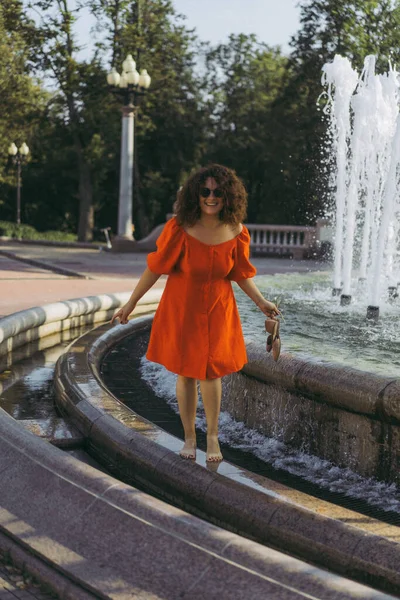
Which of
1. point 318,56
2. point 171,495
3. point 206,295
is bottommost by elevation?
point 171,495

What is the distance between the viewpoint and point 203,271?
14.6ft

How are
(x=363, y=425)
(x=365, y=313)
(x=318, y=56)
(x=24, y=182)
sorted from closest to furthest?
1. (x=363, y=425)
2. (x=365, y=313)
3. (x=318, y=56)
4. (x=24, y=182)

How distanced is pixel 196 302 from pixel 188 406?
0.58 m

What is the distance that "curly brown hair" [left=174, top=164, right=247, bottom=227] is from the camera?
14.5 ft

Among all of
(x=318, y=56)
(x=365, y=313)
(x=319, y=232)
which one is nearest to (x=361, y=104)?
(x=365, y=313)

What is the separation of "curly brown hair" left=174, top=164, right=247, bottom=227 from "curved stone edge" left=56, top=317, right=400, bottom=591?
121cm

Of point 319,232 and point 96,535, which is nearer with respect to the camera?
point 96,535

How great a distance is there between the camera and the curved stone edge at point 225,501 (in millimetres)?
3582

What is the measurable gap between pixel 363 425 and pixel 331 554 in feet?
4.84

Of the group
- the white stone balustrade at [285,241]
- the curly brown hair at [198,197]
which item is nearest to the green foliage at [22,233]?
the white stone balustrade at [285,241]

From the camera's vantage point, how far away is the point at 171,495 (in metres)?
4.53

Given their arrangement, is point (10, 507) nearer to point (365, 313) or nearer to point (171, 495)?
point (171, 495)

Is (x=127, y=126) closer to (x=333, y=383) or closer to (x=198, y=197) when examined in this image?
(x=333, y=383)

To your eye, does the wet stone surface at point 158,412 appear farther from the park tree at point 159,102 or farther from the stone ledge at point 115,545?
the park tree at point 159,102
